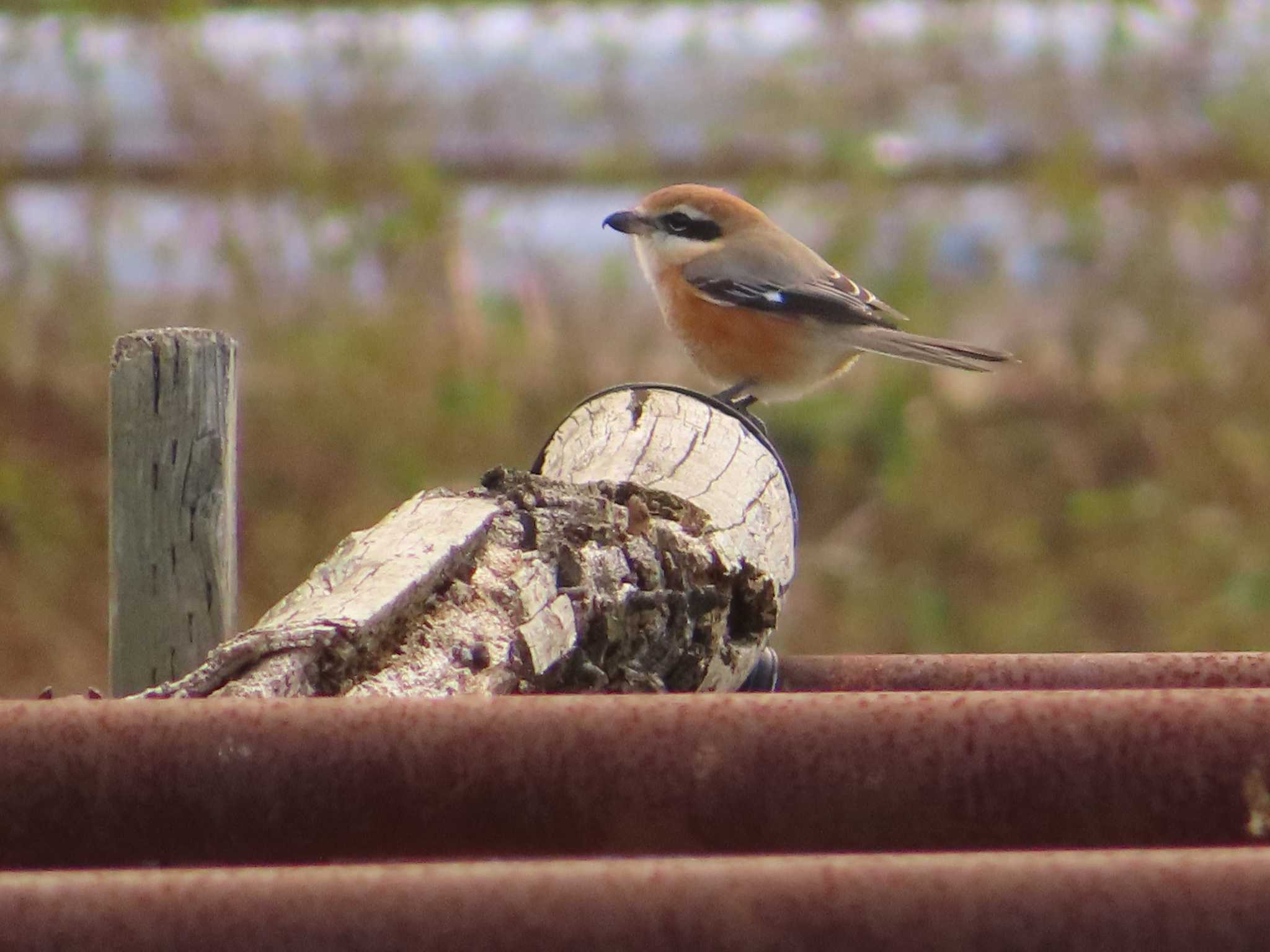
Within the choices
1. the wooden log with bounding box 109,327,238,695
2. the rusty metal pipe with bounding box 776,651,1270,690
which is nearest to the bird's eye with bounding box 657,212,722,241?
the wooden log with bounding box 109,327,238,695

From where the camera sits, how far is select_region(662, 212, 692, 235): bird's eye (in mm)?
5773

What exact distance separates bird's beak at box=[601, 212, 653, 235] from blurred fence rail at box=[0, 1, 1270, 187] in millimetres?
4558

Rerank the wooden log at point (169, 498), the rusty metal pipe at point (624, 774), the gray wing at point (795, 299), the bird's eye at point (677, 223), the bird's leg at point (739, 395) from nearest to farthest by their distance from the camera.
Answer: the rusty metal pipe at point (624, 774) < the wooden log at point (169, 498) < the bird's leg at point (739, 395) < the gray wing at point (795, 299) < the bird's eye at point (677, 223)

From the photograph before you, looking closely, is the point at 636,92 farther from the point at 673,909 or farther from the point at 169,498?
the point at 673,909

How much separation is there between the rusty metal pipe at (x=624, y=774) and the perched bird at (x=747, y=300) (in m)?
3.78

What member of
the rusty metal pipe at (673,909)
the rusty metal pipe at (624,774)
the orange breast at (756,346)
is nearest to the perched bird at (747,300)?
the orange breast at (756,346)

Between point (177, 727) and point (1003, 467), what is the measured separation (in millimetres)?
8858

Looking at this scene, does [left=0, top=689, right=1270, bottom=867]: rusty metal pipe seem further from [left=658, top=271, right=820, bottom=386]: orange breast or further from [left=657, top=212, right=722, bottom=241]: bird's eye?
[left=657, top=212, right=722, bottom=241]: bird's eye

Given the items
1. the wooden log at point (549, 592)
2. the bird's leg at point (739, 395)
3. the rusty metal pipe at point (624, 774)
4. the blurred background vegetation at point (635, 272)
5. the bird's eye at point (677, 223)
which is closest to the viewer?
the rusty metal pipe at point (624, 774)

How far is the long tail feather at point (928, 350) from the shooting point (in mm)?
4801

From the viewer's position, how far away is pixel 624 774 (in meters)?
1.48

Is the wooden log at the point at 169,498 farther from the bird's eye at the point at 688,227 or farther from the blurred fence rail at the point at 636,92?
the blurred fence rail at the point at 636,92

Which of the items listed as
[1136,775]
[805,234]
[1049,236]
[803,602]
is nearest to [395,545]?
[1136,775]

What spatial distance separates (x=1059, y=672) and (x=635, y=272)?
783 centimetres
